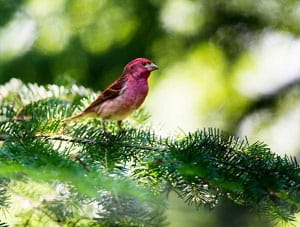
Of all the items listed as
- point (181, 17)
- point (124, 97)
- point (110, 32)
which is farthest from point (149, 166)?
point (181, 17)

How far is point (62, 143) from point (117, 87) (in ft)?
1.80

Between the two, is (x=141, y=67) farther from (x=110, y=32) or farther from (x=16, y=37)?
(x=16, y=37)

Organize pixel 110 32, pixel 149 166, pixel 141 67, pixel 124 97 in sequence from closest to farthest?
pixel 149 166 → pixel 124 97 → pixel 141 67 → pixel 110 32

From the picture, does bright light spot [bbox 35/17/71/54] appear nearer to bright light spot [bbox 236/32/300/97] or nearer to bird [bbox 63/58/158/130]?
bright light spot [bbox 236/32/300/97]

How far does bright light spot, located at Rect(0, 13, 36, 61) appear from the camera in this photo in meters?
3.53

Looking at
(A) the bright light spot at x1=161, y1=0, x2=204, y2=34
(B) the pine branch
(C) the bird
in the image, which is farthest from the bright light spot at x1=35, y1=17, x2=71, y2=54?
(B) the pine branch

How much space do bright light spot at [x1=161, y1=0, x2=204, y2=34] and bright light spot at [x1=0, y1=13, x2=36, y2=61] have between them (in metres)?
0.62

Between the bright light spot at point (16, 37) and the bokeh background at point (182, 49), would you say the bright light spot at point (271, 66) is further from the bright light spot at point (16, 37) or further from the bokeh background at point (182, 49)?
the bright light spot at point (16, 37)

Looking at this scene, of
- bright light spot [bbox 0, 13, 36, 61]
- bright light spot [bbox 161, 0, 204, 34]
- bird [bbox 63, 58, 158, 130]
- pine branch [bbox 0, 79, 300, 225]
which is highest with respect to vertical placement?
bright light spot [bbox 161, 0, 204, 34]

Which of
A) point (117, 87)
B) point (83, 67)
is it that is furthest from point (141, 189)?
point (83, 67)

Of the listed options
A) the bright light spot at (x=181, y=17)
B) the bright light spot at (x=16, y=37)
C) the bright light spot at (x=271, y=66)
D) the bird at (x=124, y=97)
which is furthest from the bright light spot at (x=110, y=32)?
the bird at (x=124, y=97)

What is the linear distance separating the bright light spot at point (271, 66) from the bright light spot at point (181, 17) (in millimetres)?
308

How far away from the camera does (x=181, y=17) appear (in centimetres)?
356

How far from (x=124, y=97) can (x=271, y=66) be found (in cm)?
138
